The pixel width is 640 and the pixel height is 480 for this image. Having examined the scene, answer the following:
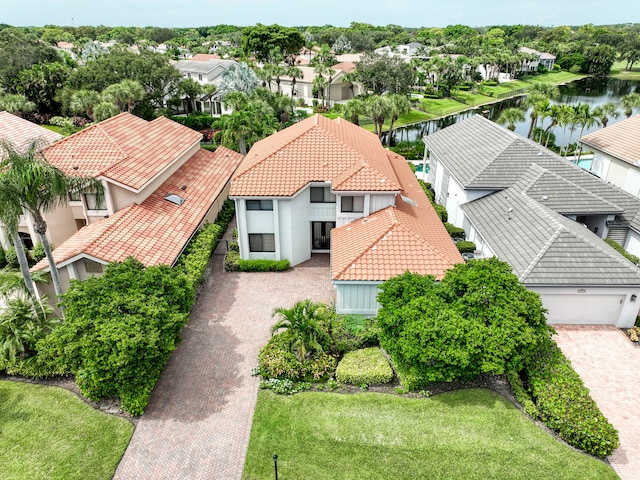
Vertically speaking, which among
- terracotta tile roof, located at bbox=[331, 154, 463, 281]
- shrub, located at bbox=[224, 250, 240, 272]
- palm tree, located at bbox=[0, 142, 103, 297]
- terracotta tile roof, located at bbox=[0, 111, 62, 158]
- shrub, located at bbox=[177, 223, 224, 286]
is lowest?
shrub, located at bbox=[224, 250, 240, 272]

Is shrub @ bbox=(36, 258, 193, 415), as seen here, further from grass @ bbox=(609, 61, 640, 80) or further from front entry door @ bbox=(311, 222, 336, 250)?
grass @ bbox=(609, 61, 640, 80)

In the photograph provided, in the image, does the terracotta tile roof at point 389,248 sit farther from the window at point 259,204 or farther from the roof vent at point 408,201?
the window at point 259,204

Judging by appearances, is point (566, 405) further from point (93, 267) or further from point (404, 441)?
point (93, 267)

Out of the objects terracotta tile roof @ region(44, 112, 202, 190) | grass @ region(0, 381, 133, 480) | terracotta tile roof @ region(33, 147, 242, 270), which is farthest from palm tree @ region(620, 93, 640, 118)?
grass @ region(0, 381, 133, 480)

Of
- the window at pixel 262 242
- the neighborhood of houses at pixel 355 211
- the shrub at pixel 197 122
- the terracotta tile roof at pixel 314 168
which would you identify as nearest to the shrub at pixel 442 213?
the neighborhood of houses at pixel 355 211

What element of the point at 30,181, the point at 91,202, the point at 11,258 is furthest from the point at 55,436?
the point at 11,258

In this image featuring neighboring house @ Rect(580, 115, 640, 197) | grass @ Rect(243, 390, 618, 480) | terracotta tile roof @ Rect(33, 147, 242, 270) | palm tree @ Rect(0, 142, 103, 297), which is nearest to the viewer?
grass @ Rect(243, 390, 618, 480)
